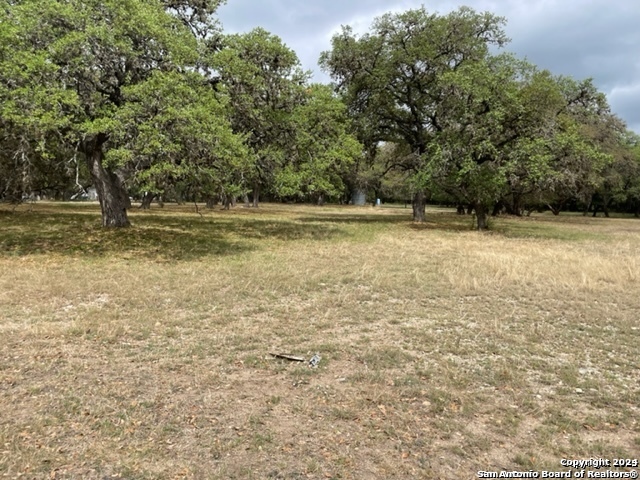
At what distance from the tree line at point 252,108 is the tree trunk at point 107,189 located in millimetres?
54

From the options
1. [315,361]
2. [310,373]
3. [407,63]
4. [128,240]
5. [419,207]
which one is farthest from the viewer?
[419,207]

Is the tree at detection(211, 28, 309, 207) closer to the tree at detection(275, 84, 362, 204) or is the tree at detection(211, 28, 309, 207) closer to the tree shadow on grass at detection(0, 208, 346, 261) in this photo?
the tree at detection(275, 84, 362, 204)

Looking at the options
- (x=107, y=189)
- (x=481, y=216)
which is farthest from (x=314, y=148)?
(x=481, y=216)

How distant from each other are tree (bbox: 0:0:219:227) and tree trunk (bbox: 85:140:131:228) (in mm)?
966

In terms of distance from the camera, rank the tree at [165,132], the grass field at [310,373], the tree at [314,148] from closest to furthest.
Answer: the grass field at [310,373]
the tree at [165,132]
the tree at [314,148]

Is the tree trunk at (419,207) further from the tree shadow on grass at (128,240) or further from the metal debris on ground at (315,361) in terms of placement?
the metal debris on ground at (315,361)

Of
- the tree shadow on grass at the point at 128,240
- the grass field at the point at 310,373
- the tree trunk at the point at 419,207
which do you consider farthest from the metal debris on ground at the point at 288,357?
the tree trunk at the point at 419,207

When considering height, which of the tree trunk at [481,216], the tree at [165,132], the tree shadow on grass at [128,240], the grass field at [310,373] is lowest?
the grass field at [310,373]

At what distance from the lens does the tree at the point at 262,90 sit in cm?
1439

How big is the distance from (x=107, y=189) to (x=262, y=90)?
663 centimetres

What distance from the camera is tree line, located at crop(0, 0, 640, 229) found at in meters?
10.2

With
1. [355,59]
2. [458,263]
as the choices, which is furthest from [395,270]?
[355,59]

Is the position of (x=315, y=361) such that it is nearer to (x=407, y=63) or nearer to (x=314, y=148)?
(x=314, y=148)

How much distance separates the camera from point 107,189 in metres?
14.9
